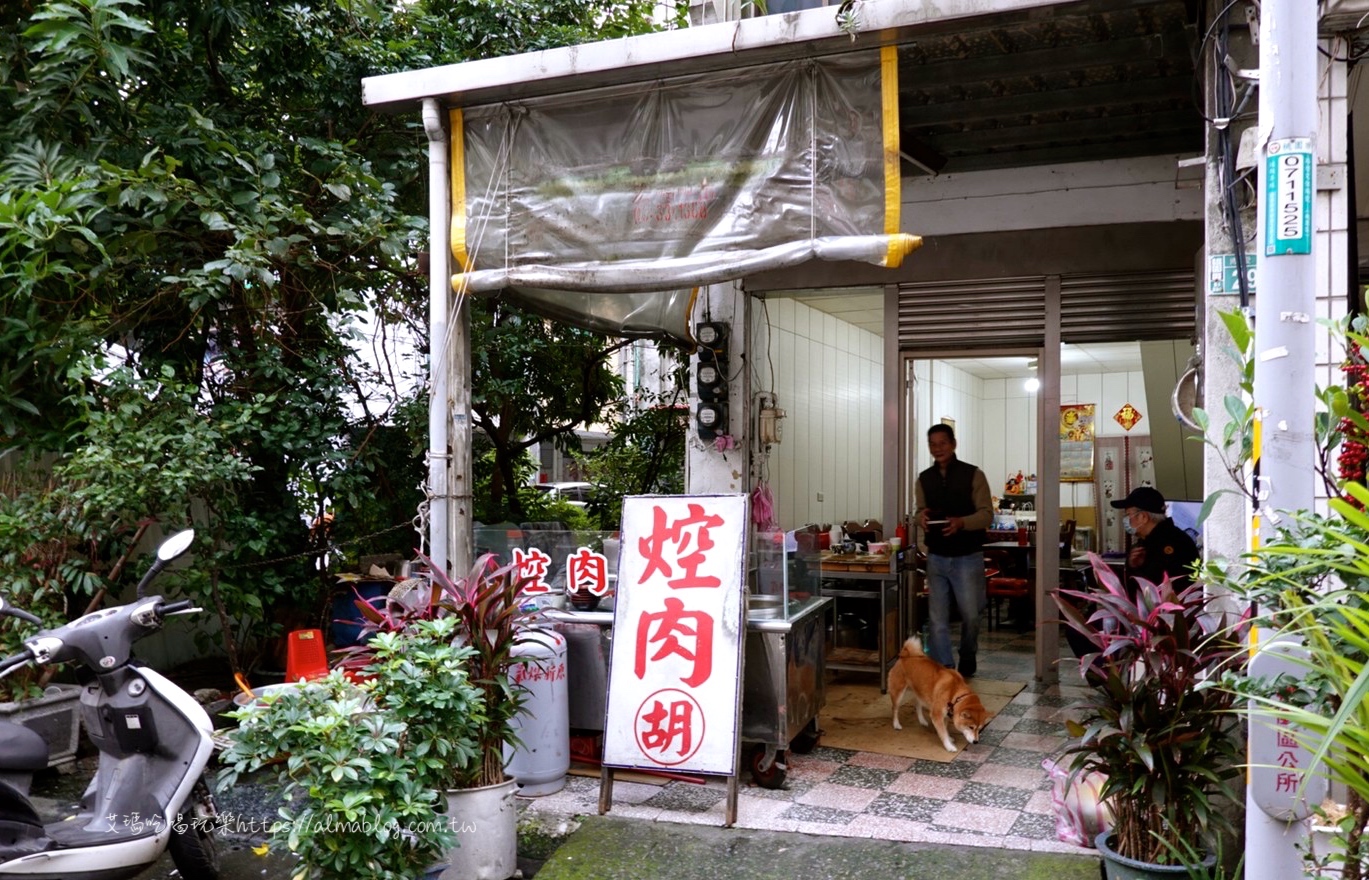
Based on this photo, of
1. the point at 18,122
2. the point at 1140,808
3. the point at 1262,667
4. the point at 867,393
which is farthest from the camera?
the point at 867,393

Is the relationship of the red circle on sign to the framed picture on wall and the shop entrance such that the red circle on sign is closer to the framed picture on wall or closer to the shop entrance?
the shop entrance

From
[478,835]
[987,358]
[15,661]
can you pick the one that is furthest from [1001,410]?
[15,661]

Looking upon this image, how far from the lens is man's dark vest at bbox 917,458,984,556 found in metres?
7.73

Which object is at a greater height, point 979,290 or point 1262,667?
point 979,290

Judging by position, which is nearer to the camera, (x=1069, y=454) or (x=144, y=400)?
(x=144, y=400)

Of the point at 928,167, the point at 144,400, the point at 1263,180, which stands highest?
the point at 928,167

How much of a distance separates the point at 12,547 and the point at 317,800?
3.52 meters

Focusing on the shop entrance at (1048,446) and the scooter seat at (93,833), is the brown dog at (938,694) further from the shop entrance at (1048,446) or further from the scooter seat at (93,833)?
the scooter seat at (93,833)

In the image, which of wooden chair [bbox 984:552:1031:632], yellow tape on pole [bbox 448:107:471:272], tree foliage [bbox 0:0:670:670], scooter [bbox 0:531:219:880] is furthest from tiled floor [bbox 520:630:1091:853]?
wooden chair [bbox 984:552:1031:632]

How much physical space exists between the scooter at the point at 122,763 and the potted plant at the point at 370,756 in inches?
20.3

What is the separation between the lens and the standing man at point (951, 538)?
7715 mm

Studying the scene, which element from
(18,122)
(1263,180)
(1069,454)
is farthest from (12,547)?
(1069,454)

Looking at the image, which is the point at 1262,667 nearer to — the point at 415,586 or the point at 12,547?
the point at 415,586

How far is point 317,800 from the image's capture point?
366 centimetres
